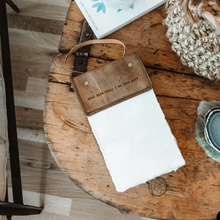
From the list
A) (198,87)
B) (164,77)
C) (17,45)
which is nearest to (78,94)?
(164,77)

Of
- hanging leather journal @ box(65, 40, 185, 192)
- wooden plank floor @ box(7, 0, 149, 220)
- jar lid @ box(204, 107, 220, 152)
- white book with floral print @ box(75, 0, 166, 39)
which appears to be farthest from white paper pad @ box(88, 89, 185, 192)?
wooden plank floor @ box(7, 0, 149, 220)

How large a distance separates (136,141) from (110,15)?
44 cm

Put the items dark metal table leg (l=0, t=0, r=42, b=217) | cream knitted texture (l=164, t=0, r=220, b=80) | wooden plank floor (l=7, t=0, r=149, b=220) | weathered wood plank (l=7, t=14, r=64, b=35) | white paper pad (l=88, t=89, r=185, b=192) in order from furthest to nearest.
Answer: weathered wood plank (l=7, t=14, r=64, b=35)
wooden plank floor (l=7, t=0, r=149, b=220)
dark metal table leg (l=0, t=0, r=42, b=217)
white paper pad (l=88, t=89, r=185, b=192)
cream knitted texture (l=164, t=0, r=220, b=80)

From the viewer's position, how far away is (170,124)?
2.28ft

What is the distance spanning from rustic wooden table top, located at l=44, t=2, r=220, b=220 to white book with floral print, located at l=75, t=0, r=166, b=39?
0.09ft

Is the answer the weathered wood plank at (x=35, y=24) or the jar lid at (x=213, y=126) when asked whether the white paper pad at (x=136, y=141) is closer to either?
the jar lid at (x=213, y=126)

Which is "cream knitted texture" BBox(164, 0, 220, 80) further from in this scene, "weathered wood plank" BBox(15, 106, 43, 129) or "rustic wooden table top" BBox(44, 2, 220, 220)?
"weathered wood plank" BBox(15, 106, 43, 129)

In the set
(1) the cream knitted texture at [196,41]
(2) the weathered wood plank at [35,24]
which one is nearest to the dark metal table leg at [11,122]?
(2) the weathered wood plank at [35,24]

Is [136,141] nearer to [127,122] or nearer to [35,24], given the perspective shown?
[127,122]

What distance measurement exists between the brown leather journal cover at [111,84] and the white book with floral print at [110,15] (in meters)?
0.14

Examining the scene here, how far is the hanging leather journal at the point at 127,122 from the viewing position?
62cm

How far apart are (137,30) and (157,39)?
0.26 ft

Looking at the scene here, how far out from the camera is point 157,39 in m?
0.72

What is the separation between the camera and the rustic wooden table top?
2.20 ft
